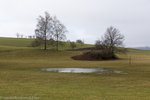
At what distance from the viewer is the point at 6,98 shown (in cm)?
1440

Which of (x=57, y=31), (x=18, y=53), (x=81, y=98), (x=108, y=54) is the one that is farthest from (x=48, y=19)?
(x=81, y=98)

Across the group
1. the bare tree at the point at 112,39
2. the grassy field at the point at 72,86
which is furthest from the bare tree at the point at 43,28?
the grassy field at the point at 72,86

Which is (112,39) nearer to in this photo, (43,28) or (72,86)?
(43,28)

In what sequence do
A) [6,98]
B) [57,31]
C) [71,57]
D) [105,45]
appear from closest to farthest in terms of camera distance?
1. [6,98]
2. [71,57]
3. [105,45]
4. [57,31]

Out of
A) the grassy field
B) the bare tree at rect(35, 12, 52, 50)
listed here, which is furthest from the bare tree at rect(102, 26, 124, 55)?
the grassy field

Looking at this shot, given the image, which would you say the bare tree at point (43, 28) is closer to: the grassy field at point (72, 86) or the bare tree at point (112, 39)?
the bare tree at point (112, 39)

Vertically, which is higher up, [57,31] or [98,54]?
[57,31]

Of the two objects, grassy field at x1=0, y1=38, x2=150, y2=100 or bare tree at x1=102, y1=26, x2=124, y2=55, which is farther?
bare tree at x1=102, y1=26, x2=124, y2=55

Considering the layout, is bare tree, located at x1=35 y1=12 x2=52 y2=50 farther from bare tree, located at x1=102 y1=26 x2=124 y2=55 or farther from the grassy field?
the grassy field

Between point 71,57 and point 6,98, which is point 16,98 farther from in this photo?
point 71,57

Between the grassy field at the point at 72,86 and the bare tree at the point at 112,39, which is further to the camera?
the bare tree at the point at 112,39

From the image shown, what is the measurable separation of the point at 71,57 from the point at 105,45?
13628 mm

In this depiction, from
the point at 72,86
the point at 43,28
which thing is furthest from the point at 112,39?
the point at 72,86

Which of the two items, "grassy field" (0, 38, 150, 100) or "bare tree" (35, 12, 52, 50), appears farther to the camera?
"bare tree" (35, 12, 52, 50)
